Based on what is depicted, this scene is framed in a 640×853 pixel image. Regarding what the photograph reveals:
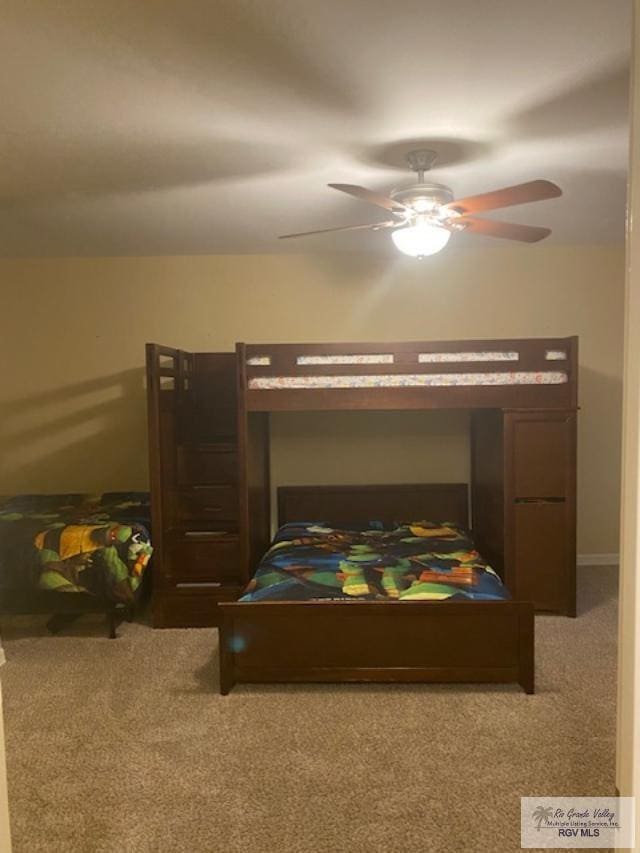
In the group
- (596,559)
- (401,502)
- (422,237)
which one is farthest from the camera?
(596,559)

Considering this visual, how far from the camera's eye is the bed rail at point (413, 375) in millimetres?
3574

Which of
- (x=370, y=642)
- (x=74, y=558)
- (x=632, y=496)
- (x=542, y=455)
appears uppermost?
(x=632, y=496)

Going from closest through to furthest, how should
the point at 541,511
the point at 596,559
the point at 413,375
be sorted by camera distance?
the point at 413,375, the point at 541,511, the point at 596,559

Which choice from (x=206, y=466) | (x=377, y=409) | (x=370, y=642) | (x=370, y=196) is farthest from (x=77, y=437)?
(x=370, y=196)

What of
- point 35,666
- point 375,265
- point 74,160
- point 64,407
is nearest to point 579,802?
point 35,666

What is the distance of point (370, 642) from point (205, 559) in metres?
1.32

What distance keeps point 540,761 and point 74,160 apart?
2.98m

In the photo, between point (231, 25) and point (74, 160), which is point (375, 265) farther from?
point (231, 25)

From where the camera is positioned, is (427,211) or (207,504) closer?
(427,211)

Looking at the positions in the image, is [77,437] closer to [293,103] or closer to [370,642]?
[370,642]

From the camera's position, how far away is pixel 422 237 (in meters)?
2.70

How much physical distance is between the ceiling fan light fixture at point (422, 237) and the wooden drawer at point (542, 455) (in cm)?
131

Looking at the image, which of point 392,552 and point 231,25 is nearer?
point 231,25

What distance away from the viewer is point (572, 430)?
12.0ft
